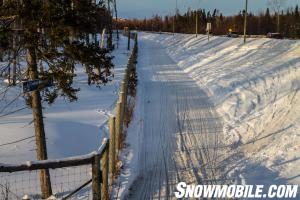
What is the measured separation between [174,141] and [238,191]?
3779mm

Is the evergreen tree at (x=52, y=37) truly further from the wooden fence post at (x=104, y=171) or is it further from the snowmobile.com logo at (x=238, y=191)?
the snowmobile.com logo at (x=238, y=191)

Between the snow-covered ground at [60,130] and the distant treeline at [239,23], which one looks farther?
the distant treeline at [239,23]

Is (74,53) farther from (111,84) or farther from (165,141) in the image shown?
(111,84)

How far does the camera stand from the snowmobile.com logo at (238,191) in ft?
26.4

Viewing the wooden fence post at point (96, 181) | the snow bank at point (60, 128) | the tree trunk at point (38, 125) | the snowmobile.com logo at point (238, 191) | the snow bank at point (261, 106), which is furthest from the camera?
the snow bank at point (60, 128)

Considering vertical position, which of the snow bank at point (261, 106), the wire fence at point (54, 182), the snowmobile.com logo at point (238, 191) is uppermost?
the snow bank at point (261, 106)

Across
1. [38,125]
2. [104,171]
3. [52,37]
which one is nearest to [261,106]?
[38,125]

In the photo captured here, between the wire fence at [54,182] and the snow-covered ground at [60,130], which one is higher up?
the snow-covered ground at [60,130]

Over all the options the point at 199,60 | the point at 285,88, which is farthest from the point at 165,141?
the point at 199,60

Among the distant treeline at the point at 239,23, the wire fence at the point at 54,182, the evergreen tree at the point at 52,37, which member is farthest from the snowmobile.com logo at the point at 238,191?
the distant treeline at the point at 239,23

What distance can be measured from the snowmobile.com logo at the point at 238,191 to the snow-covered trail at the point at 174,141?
0.31m

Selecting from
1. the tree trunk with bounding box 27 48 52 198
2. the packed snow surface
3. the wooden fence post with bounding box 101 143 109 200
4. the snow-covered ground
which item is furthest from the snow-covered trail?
the tree trunk with bounding box 27 48 52 198

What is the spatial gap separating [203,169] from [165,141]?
7.97 ft

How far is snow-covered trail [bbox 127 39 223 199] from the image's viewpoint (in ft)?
30.0
